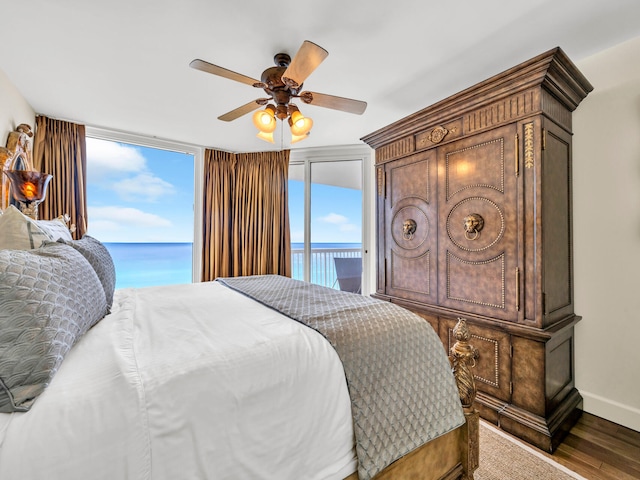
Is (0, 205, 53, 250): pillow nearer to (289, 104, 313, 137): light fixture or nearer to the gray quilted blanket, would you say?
the gray quilted blanket

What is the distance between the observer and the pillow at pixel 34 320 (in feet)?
2.13

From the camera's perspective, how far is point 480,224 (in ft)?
6.55

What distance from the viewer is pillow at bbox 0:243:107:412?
2.13 feet

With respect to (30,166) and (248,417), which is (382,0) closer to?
(248,417)

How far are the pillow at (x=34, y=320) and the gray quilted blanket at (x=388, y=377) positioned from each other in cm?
78

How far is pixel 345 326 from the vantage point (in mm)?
1156

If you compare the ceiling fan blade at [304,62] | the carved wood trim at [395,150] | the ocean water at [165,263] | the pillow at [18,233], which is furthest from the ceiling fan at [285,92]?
the ocean water at [165,263]

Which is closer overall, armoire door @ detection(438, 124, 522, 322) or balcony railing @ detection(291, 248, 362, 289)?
armoire door @ detection(438, 124, 522, 322)

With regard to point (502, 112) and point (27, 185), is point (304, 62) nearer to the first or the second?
point (502, 112)

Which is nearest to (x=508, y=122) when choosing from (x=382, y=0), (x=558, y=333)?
(x=382, y=0)

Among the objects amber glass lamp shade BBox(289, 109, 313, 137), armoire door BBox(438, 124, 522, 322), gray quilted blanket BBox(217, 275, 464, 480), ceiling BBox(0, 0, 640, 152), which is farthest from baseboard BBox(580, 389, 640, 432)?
amber glass lamp shade BBox(289, 109, 313, 137)

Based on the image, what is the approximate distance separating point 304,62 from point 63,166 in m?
3.00

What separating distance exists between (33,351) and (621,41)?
10.7 feet

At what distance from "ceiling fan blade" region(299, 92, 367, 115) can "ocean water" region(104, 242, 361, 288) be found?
216cm
